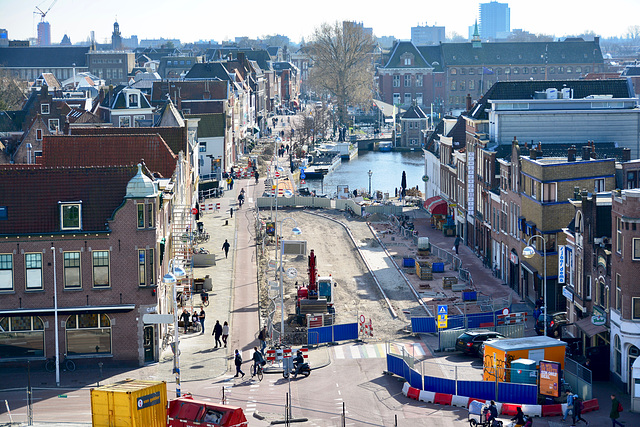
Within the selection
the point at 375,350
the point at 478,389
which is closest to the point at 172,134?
the point at 375,350

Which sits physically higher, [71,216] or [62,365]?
[71,216]

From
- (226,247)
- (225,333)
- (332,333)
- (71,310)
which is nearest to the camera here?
(71,310)

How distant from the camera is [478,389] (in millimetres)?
49062

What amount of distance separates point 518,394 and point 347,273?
3423 centimetres

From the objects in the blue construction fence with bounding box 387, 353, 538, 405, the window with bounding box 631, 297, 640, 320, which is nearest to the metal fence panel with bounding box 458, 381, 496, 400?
the blue construction fence with bounding box 387, 353, 538, 405

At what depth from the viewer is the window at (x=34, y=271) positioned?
5469cm

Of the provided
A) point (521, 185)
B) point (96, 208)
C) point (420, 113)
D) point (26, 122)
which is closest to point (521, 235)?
point (521, 185)

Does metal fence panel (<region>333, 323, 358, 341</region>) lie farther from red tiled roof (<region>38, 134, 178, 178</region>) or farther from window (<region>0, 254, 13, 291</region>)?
red tiled roof (<region>38, 134, 178, 178</region>)

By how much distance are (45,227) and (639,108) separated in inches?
2016

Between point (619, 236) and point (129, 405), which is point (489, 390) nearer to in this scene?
point (619, 236)

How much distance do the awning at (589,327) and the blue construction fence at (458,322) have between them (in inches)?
271

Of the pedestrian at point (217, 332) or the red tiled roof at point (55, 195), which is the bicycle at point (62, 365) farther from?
the pedestrian at point (217, 332)

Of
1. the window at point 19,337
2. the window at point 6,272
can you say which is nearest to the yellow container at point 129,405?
the window at point 19,337

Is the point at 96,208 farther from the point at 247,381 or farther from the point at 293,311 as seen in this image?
the point at 293,311
